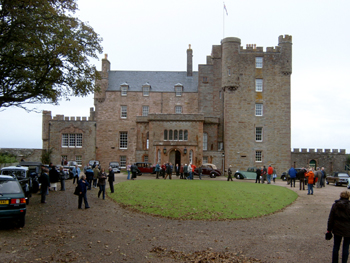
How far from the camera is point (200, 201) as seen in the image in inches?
690

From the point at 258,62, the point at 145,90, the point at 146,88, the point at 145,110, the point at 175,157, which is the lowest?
the point at 175,157

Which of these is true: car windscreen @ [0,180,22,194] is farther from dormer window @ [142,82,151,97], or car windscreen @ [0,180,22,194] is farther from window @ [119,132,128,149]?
dormer window @ [142,82,151,97]

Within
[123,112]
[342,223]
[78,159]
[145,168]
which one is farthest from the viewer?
[123,112]

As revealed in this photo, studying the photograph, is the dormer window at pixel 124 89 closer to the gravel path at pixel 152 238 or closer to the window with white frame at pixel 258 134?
the window with white frame at pixel 258 134

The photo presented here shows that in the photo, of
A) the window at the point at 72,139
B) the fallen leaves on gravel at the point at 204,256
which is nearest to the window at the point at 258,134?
the window at the point at 72,139

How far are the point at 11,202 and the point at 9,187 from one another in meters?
0.78

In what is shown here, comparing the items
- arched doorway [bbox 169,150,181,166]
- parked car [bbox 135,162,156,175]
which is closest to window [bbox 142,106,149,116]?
arched doorway [bbox 169,150,181,166]

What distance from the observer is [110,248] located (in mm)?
9883

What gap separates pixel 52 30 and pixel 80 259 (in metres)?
11.3

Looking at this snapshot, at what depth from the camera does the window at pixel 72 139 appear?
162ft

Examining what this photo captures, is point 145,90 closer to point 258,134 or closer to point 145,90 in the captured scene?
point 145,90

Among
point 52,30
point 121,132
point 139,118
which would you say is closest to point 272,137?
point 139,118

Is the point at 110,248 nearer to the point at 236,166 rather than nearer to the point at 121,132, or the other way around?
the point at 236,166

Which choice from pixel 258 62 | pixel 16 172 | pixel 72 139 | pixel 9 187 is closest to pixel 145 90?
pixel 72 139
